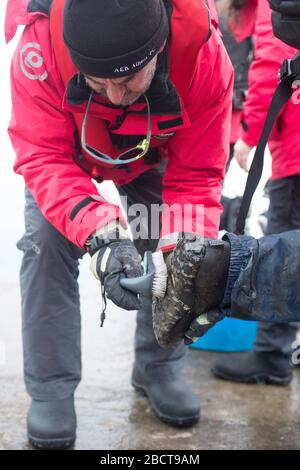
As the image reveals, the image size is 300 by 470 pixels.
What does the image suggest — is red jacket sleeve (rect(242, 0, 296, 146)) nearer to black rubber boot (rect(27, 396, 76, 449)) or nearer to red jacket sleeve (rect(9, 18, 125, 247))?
red jacket sleeve (rect(9, 18, 125, 247))

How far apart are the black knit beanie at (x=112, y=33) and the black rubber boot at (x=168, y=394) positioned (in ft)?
4.20

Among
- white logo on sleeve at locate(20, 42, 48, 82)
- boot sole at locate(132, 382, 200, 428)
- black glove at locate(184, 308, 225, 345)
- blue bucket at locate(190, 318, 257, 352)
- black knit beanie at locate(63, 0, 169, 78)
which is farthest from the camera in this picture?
blue bucket at locate(190, 318, 257, 352)

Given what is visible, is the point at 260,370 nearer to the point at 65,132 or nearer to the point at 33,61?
the point at 65,132

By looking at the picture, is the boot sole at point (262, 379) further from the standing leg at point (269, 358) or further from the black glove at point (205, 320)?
the black glove at point (205, 320)

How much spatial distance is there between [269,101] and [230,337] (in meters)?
1.10

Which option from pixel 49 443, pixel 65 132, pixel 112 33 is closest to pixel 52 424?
pixel 49 443

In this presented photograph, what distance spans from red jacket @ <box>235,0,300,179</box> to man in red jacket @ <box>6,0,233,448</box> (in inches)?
16.0

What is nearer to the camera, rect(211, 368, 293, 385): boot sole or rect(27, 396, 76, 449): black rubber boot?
rect(27, 396, 76, 449): black rubber boot

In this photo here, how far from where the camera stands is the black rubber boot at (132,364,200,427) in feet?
8.72

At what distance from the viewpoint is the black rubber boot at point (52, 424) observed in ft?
8.06

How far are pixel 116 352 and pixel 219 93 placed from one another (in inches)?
55.3

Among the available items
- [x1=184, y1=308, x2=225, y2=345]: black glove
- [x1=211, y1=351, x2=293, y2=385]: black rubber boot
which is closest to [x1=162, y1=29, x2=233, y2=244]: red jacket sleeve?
[x1=184, y1=308, x2=225, y2=345]: black glove
